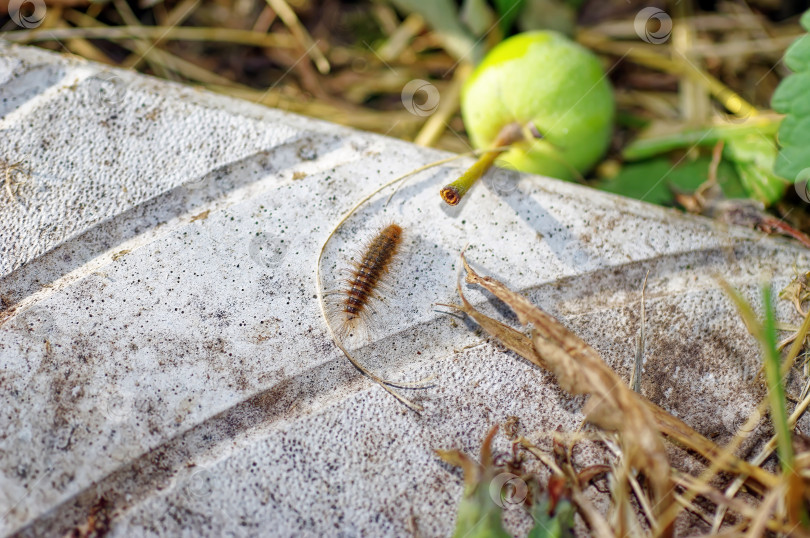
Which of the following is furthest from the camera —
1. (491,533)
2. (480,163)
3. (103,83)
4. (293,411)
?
(103,83)

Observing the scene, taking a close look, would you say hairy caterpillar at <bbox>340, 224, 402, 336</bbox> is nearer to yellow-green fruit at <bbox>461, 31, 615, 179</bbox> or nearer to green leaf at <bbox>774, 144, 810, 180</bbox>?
yellow-green fruit at <bbox>461, 31, 615, 179</bbox>

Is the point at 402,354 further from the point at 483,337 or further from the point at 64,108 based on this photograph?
Answer: the point at 64,108

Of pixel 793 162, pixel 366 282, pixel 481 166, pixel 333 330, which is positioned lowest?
pixel 333 330

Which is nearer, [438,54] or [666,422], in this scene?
[666,422]

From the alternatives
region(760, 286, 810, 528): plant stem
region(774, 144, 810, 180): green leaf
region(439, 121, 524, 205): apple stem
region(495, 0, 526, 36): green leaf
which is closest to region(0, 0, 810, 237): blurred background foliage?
region(495, 0, 526, 36): green leaf

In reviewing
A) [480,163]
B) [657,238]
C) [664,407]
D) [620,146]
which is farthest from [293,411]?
[620,146]

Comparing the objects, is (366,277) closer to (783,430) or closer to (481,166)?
(481,166)

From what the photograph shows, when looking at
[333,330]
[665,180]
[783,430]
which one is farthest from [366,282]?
[665,180]
